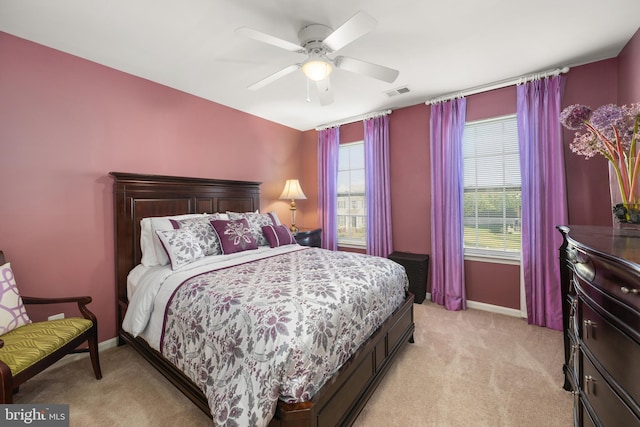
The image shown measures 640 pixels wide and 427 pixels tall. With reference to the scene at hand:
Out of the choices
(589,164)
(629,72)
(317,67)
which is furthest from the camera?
(589,164)

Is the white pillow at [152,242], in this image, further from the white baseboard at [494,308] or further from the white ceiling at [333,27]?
the white baseboard at [494,308]

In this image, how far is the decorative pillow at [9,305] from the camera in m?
1.76

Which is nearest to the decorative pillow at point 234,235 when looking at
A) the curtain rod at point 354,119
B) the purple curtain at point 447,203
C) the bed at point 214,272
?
the bed at point 214,272

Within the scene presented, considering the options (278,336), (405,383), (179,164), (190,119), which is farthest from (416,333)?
(190,119)

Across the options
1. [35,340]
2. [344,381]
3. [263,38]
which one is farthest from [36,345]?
[263,38]

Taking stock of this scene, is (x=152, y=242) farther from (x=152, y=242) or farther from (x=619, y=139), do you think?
(x=619, y=139)

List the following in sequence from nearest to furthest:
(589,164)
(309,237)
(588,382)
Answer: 1. (588,382)
2. (589,164)
3. (309,237)

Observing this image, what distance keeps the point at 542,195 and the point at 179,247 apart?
367 centimetres

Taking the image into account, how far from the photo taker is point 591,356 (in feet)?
3.76

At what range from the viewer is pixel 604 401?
1.02 metres

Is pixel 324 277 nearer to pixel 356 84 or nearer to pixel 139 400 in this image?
pixel 139 400

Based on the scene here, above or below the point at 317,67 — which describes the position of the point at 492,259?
below

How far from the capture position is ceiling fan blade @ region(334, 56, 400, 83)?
1.99 m

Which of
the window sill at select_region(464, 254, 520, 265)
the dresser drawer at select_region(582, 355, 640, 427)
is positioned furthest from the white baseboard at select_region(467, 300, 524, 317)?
Answer: the dresser drawer at select_region(582, 355, 640, 427)
